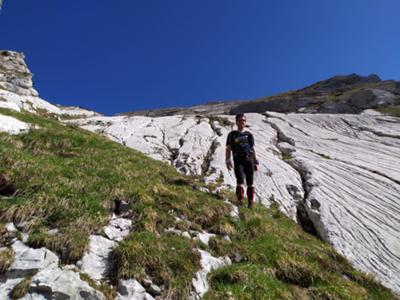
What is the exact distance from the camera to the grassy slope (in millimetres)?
8172

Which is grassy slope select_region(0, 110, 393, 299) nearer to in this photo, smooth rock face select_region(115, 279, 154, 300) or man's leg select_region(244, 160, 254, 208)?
smooth rock face select_region(115, 279, 154, 300)

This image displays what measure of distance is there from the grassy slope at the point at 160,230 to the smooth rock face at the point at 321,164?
4.36 metres

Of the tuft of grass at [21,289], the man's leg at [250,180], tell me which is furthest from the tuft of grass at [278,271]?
the tuft of grass at [21,289]

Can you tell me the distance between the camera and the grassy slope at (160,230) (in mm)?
8172

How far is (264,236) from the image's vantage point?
464 inches

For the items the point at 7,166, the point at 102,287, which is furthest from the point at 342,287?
the point at 7,166

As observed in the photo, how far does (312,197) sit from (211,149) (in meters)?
13.9

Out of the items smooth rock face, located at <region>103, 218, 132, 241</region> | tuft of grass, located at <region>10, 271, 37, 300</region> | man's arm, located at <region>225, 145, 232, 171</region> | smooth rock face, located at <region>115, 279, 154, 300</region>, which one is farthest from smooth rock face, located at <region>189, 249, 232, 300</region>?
man's arm, located at <region>225, 145, 232, 171</region>

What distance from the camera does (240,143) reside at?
15.3 meters

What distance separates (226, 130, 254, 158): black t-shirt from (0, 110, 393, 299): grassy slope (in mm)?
2453

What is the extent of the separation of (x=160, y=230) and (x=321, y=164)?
67.7ft

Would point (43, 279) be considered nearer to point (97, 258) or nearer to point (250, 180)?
point (97, 258)

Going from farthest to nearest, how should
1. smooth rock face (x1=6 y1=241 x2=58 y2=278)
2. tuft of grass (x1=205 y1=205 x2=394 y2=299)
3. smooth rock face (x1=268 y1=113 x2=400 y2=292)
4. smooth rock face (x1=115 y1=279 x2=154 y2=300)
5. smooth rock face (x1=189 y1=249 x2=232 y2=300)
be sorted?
smooth rock face (x1=268 y1=113 x2=400 y2=292), tuft of grass (x1=205 y1=205 x2=394 y2=299), smooth rock face (x1=189 y1=249 x2=232 y2=300), smooth rock face (x1=115 y1=279 x2=154 y2=300), smooth rock face (x1=6 y1=241 x2=58 y2=278)

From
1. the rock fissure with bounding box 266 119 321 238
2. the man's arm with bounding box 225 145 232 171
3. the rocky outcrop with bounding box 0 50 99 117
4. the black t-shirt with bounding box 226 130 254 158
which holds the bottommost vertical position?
the rock fissure with bounding box 266 119 321 238
